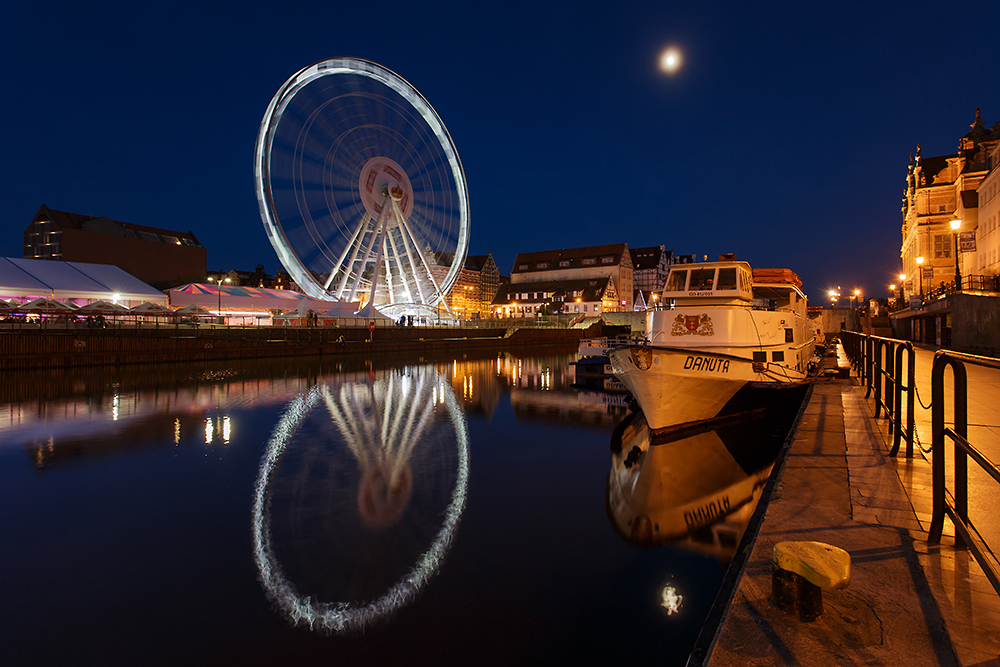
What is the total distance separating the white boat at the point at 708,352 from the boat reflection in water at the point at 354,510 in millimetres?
4078

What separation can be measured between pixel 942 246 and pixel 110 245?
4278 inches

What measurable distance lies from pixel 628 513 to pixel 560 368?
2302 centimetres

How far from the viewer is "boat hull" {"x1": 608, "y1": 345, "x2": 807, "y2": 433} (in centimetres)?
1047

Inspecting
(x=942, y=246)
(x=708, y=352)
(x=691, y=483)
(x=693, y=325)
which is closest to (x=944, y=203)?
(x=942, y=246)

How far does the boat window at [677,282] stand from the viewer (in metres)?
12.9

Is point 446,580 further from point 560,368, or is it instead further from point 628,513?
point 560,368

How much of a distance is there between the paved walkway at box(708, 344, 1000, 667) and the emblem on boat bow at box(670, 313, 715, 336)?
20.8ft

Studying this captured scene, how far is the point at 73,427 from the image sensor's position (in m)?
11.2

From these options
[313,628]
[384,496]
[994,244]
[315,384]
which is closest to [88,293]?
[315,384]

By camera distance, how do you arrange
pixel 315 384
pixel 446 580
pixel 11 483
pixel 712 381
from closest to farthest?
pixel 446 580 < pixel 11 483 < pixel 712 381 < pixel 315 384

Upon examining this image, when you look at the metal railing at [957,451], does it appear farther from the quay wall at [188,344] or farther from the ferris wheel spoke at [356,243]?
the ferris wheel spoke at [356,243]

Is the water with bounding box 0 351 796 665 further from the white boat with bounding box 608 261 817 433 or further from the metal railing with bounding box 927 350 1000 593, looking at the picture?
the metal railing with bounding box 927 350 1000 593

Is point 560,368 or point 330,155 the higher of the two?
point 330,155

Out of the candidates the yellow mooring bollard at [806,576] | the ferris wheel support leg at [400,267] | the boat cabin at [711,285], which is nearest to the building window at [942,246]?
the ferris wheel support leg at [400,267]
